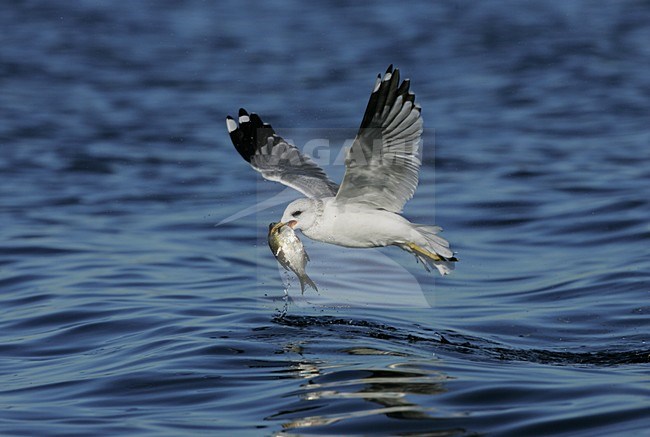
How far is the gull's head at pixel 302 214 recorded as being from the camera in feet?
28.1

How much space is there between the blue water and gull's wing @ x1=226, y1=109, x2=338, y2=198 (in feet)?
4.24

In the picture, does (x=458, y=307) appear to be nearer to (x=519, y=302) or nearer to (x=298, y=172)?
A: (x=519, y=302)

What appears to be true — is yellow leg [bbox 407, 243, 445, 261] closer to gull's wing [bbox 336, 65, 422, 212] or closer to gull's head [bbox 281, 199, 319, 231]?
gull's wing [bbox 336, 65, 422, 212]

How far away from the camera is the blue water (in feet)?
23.9

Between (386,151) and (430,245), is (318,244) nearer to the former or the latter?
(430,245)

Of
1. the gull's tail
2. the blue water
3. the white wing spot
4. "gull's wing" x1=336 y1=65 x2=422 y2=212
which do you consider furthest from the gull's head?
the white wing spot

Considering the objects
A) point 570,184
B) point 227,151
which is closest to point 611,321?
point 570,184

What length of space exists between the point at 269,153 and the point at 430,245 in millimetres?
1930

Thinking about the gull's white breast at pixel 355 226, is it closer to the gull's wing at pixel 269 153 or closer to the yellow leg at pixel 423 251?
the yellow leg at pixel 423 251

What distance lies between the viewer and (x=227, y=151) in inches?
740

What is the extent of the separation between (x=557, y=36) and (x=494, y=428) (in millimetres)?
23022

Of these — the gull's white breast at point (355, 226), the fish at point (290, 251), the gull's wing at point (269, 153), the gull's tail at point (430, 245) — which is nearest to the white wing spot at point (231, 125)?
the gull's wing at point (269, 153)

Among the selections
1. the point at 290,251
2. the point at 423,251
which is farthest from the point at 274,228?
the point at 423,251

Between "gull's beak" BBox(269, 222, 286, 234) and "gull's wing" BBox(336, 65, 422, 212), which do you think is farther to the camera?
"gull's beak" BBox(269, 222, 286, 234)
